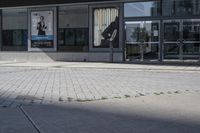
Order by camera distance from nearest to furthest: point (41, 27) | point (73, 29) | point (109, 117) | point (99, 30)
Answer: point (109, 117)
point (99, 30)
point (73, 29)
point (41, 27)

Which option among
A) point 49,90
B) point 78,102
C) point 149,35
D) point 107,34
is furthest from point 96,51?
point 78,102

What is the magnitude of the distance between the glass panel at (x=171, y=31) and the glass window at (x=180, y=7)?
1.87ft

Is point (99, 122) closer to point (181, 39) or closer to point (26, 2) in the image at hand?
point (181, 39)

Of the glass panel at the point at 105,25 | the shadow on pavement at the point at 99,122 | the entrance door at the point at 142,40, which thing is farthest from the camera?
the glass panel at the point at 105,25

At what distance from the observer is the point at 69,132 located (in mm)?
8047

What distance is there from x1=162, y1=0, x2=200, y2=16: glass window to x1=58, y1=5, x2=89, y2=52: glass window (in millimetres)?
5351

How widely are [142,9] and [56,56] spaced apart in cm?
656

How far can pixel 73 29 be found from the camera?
3025cm

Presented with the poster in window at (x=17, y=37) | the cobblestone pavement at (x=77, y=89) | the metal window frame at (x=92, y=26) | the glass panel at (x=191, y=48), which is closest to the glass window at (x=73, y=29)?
the metal window frame at (x=92, y=26)

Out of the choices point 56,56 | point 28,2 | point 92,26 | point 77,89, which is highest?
point 28,2

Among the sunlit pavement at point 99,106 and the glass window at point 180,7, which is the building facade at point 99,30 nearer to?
the glass window at point 180,7

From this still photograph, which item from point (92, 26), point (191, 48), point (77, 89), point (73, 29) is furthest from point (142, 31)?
point (77, 89)

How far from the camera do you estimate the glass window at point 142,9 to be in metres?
27.4

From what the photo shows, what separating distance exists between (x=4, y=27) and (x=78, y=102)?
22494 mm
